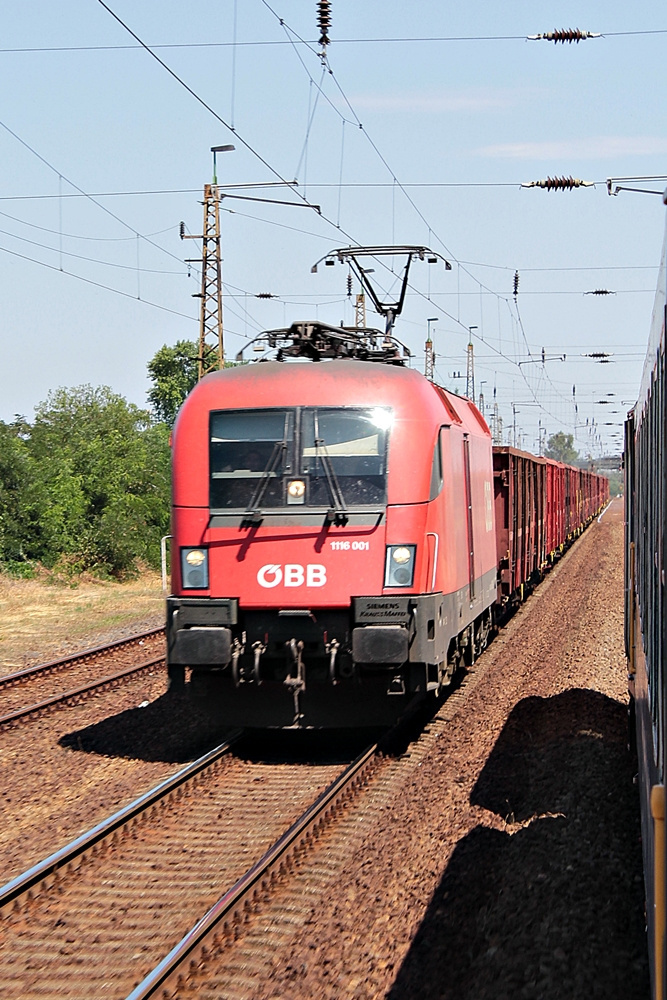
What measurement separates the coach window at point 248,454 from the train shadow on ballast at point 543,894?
290 cm

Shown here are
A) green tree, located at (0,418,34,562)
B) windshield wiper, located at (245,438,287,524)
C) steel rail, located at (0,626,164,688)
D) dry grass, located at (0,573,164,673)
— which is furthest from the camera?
green tree, located at (0,418,34,562)

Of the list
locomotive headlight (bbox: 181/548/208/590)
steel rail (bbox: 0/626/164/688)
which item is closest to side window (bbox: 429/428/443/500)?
locomotive headlight (bbox: 181/548/208/590)

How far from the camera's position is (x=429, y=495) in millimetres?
8914

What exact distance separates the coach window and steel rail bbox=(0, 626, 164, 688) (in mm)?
5147

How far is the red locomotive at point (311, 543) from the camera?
8664 mm

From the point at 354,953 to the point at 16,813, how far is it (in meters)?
3.44

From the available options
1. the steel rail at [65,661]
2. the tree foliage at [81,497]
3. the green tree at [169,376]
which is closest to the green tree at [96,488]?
the tree foliage at [81,497]

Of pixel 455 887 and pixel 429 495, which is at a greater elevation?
pixel 429 495

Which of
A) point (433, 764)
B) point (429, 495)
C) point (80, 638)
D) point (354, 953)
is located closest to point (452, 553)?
point (429, 495)

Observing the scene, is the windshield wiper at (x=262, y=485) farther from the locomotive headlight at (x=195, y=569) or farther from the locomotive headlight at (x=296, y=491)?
the locomotive headlight at (x=195, y=569)

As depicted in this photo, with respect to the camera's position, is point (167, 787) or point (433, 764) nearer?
point (167, 787)

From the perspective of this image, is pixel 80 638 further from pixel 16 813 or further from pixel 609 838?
pixel 609 838

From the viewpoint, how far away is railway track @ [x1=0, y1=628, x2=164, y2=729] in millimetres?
11367

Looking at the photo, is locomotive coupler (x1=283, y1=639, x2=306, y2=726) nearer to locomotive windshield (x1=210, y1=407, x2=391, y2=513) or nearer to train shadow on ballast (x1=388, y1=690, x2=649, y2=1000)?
locomotive windshield (x1=210, y1=407, x2=391, y2=513)
